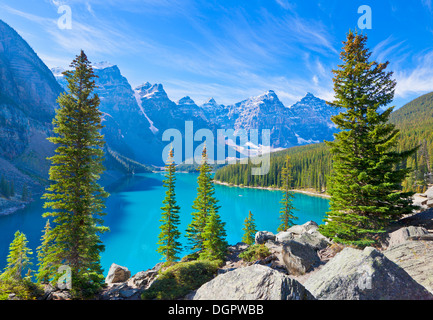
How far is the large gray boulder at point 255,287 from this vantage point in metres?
4.65

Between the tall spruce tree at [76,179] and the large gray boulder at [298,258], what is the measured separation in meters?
11.8

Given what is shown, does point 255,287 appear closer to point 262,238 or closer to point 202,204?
point 262,238

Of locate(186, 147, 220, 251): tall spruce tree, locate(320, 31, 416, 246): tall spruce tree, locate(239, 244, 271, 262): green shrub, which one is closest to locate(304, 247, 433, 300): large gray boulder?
locate(320, 31, 416, 246): tall spruce tree

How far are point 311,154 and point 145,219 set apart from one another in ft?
390

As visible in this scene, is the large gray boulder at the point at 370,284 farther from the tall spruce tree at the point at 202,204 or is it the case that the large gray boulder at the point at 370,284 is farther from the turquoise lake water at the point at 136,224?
the turquoise lake water at the point at 136,224

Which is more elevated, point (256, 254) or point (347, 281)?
point (347, 281)

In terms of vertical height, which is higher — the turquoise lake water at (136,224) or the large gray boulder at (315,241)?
the large gray boulder at (315,241)

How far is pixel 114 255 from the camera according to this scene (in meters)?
40.6

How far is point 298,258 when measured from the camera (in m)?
10.4

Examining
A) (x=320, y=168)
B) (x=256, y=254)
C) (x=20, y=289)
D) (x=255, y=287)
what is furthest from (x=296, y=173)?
(x=20, y=289)

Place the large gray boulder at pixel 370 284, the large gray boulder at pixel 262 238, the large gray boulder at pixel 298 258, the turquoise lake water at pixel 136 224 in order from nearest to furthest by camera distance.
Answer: the large gray boulder at pixel 370 284 < the large gray boulder at pixel 298 258 < the large gray boulder at pixel 262 238 < the turquoise lake water at pixel 136 224

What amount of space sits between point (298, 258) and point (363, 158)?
Answer: 23.8 ft

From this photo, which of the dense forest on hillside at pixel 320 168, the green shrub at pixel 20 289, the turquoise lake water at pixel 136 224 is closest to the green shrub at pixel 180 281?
the green shrub at pixel 20 289
